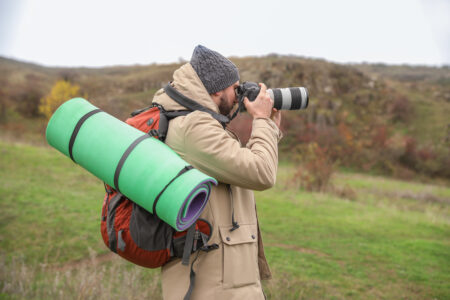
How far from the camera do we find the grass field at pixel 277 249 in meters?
4.42

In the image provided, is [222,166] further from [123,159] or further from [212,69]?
[212,69]

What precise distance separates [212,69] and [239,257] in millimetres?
1034

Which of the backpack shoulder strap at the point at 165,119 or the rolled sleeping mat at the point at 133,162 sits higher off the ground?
the backpack shoulder strap at the point at 165,119

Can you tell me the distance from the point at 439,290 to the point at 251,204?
464 centimetres

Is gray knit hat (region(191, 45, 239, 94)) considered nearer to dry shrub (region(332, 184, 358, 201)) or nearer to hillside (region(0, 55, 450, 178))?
dry shrub (region(332, 184, 358, 201))

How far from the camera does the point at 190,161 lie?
6.20 feet

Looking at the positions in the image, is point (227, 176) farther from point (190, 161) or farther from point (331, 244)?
Result: point (331, 244)

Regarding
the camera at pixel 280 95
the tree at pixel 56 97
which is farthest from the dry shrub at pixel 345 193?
the tree at pixel 56 97

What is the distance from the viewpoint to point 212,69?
2.06m

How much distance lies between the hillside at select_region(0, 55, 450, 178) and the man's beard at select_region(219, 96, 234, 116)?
882 inches

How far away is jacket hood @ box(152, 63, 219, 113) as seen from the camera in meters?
1.96

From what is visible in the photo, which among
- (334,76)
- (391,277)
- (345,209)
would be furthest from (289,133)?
(391,277)

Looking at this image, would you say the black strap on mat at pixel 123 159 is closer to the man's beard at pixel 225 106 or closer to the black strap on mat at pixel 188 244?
the black strap on mat at pixel 188 244

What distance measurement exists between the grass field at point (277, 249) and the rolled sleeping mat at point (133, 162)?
2423 mm
